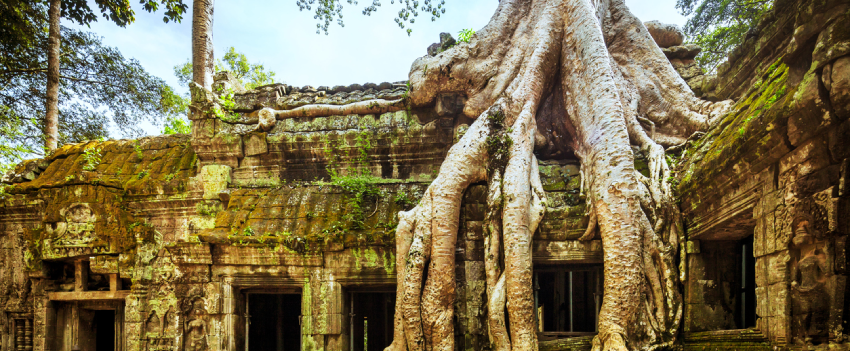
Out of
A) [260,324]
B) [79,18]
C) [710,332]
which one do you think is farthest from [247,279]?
[79,18]

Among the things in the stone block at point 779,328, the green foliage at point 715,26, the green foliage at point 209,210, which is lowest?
the stone block at point 779,328

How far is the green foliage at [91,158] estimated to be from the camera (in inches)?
261

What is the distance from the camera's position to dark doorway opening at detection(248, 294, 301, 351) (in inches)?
291

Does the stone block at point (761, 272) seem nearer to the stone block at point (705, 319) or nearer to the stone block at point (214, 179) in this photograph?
the stone block at point (705, 319)

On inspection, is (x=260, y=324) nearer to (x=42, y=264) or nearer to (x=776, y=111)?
(x=42, y=264)

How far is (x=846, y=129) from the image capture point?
2154mm

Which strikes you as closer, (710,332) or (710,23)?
(710,332)

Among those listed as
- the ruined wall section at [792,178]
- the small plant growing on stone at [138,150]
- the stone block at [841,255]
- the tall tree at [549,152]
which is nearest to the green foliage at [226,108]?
the tall tree at [549,152]

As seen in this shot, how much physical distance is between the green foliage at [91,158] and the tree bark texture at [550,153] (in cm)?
476

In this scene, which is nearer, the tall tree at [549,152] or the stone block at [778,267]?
the stone block at [778,267]

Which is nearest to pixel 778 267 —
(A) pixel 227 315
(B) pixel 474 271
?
(B) pixel 474 271

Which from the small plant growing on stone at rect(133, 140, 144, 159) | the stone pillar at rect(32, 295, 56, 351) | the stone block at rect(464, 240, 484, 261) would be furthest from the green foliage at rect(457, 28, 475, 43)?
the stone pillar at rect(32, 295, 56, 351)

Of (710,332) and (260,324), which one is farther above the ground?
(710,332)

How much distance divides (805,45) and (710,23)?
7510mm
